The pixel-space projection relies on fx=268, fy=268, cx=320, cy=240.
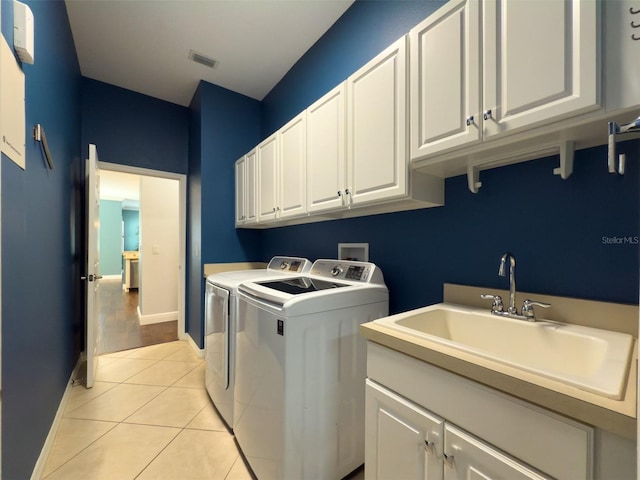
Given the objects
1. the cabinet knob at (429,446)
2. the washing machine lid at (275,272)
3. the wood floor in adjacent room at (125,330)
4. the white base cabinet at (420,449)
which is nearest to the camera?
the white base cabinet at (420,449)

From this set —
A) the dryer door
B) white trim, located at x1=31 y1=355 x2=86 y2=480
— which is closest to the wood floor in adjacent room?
white trim, located at x1=31 y1=355 x2=86 y2=480

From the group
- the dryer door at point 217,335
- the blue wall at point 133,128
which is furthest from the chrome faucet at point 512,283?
the blue wall at point 133,128

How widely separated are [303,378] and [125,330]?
3.62m

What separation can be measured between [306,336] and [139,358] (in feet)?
8.39

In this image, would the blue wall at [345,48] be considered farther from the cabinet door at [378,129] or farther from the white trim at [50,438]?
the white trim at [50,438]

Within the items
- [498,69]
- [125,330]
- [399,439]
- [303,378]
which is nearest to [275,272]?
[303,378]

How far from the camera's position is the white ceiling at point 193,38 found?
6.52ft

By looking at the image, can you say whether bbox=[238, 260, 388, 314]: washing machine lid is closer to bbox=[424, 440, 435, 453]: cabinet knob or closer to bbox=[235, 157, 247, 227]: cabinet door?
bbox=[424, 440, 435, 453]: cabinet knob

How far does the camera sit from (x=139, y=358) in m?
2.81

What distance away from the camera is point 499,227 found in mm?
1180

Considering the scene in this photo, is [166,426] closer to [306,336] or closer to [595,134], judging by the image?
[306,336]

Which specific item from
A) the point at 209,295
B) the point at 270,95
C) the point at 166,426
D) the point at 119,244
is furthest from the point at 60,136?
the point at 119,244

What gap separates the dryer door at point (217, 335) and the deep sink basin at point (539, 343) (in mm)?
1091

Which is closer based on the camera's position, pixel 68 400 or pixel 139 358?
pixel 68 400
